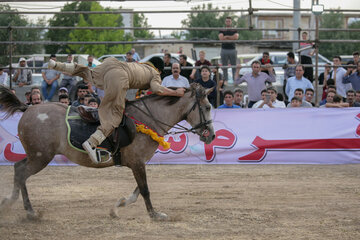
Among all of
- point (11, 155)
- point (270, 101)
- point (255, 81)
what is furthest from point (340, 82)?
point (11, 155)

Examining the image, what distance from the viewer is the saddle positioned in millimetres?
7775

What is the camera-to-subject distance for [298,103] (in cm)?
1309

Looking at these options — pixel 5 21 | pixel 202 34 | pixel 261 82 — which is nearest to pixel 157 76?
pixel 261 82

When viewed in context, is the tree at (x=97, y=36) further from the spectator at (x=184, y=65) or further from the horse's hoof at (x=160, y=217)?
the horse's hoof at (x=160, y=217)

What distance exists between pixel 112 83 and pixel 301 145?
603 centimetres

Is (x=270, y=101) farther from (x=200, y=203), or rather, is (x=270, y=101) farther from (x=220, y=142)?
(x=200, y=203)

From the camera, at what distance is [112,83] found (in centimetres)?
752

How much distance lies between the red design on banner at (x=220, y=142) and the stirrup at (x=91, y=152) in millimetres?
4804

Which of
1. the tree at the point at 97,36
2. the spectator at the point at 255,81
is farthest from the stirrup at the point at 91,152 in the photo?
the tree at the point at 97,36

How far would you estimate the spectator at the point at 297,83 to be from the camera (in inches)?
571

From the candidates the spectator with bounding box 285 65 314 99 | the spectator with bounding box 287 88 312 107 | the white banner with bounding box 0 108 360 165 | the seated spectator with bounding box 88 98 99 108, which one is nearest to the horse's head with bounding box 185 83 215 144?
the white banner with bounding box 0 108 360 165

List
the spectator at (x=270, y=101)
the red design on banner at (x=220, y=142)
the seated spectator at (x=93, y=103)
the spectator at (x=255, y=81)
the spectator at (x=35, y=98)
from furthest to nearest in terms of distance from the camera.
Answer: the spectator at (x=255, y=81), the spectator at (x=270, y=101), the spectator at (x=35, y=98), the red design on banner at (x=220, y=142), the seated spectator at (x=93, y=103)

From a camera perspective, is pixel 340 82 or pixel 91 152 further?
pixel 340 82

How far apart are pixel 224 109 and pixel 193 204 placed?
160 inches
